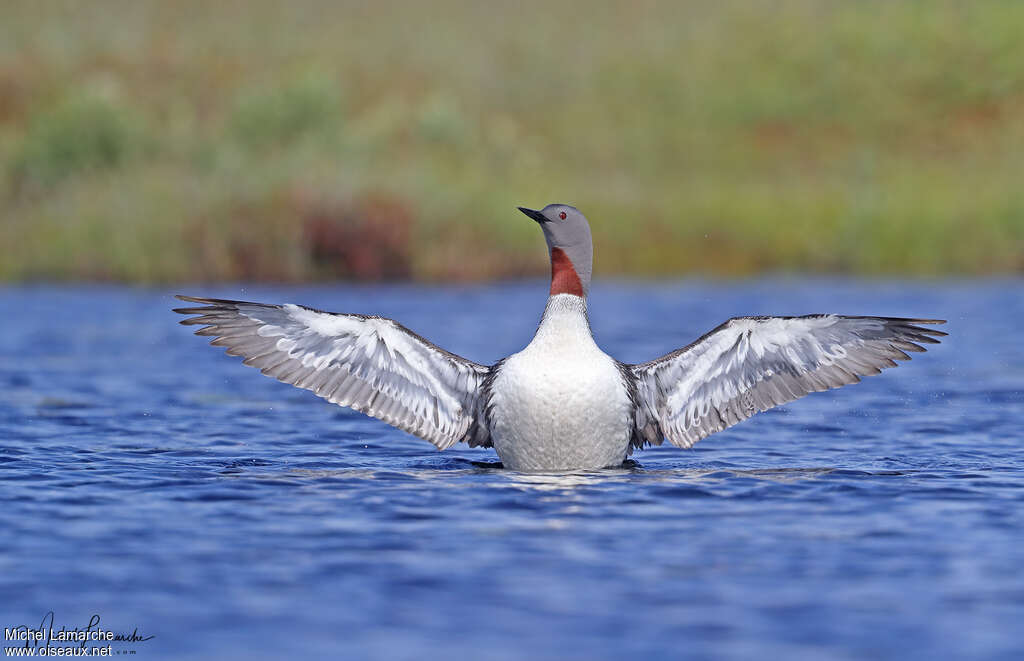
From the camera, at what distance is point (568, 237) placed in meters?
8.28

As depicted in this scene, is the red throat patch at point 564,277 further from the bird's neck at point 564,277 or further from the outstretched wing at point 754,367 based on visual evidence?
the outstretched wing at point 754,367

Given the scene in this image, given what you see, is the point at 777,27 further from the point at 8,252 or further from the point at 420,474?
the point at 420,474

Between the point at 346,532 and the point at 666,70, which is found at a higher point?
the point at 666,70

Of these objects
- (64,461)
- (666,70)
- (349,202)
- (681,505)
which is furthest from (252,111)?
(681,505)

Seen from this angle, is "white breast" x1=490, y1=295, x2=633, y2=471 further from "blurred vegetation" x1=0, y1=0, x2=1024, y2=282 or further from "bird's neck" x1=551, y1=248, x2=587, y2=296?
"blurred vegetation" x1=0, y1=0, x2=1024, y2=282

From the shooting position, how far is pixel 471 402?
8570 millimetres

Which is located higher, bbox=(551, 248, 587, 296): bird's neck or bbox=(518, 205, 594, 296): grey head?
bbox=(518, 205, 594, 296): grey head

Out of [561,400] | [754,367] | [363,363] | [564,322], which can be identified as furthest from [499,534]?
[754,367]

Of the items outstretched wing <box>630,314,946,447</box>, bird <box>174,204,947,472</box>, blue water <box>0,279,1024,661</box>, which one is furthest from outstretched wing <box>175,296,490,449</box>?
outstretched wing <box>630,314,946,447</box>

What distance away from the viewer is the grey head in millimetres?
8227

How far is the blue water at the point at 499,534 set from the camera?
16.0 feet

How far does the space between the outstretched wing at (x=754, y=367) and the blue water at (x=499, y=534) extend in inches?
13.7

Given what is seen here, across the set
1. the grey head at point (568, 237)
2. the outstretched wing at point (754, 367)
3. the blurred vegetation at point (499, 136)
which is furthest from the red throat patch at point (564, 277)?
the blurred vegetation at point (499, 136)

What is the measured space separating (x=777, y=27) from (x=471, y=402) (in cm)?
4671
